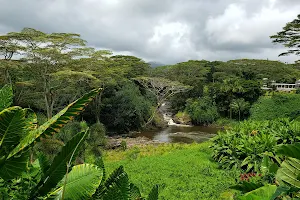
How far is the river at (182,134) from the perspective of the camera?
20141mm

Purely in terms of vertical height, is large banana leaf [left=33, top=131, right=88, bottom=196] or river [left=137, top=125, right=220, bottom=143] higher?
large banana leaf [left=33, top=131, right=88, bottom=196]

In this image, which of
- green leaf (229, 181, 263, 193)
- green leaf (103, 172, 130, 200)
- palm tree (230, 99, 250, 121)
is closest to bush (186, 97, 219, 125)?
palm tree (230, 99, 250, 121)

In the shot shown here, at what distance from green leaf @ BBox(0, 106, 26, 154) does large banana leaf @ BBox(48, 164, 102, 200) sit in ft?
0.63

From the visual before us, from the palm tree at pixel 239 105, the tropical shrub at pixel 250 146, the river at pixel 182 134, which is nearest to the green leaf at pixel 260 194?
the tropical shrub at pixel 250 146

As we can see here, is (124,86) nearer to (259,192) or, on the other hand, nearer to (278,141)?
(278,141)

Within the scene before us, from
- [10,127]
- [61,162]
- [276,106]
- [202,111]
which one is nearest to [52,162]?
[61,162]

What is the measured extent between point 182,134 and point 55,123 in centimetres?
2174

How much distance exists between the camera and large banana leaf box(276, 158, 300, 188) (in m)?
1.15

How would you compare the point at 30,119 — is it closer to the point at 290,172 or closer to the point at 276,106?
the point at 290,172

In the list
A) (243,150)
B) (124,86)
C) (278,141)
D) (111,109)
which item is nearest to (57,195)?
(243,150)

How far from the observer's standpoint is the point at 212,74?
3300 centimetres

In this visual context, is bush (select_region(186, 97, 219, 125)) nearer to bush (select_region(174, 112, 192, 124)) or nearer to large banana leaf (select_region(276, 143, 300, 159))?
bush (select_region(174, 112, 192, 124))

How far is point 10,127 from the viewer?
77cm

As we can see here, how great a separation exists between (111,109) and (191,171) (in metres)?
14.9
